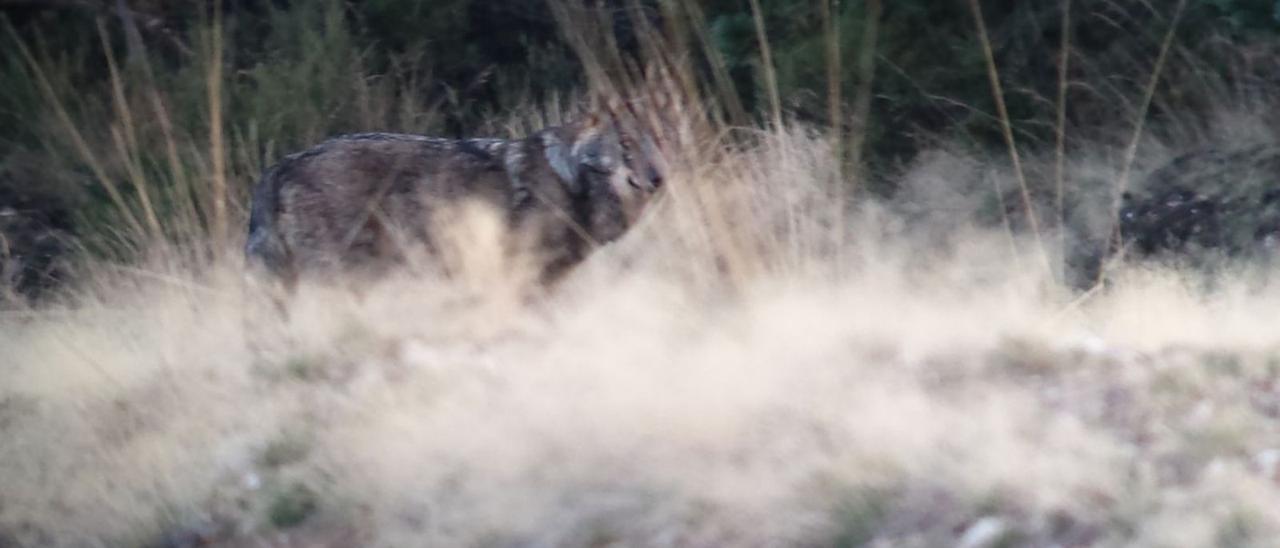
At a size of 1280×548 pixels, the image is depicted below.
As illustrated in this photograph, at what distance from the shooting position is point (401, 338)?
610 cm

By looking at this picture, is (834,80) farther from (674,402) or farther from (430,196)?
(674,402)

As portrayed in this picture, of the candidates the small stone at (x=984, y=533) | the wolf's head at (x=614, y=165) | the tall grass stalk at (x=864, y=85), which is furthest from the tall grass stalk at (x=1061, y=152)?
the small stone at (x=984, y=533)

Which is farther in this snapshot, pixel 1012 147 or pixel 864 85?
pixel 864 85

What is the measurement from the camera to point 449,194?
6.26 meters

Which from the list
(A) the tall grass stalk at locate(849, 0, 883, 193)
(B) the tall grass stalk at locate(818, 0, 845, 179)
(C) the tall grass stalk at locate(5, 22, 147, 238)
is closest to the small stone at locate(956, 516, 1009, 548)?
(B) the tall grass stalk at locate(818, 0, 845, 179)

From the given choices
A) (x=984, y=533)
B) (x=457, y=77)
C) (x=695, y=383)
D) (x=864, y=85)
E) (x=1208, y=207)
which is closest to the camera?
(x=984, y=533)

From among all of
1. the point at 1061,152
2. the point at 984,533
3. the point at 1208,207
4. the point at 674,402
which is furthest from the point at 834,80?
the point at 984,533

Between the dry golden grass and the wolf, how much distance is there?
0.14 meters

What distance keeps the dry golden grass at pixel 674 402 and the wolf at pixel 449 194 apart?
0.47ft

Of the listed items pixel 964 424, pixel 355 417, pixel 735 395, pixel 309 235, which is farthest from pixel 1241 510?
pixel 309 235

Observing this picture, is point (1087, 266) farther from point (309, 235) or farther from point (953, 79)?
point (309, 235)

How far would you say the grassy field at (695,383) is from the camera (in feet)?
13.4

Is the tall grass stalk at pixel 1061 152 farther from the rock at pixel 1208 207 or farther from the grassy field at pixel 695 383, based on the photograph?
the rock at pixel 1208 207

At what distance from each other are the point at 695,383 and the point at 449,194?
1563 mm
